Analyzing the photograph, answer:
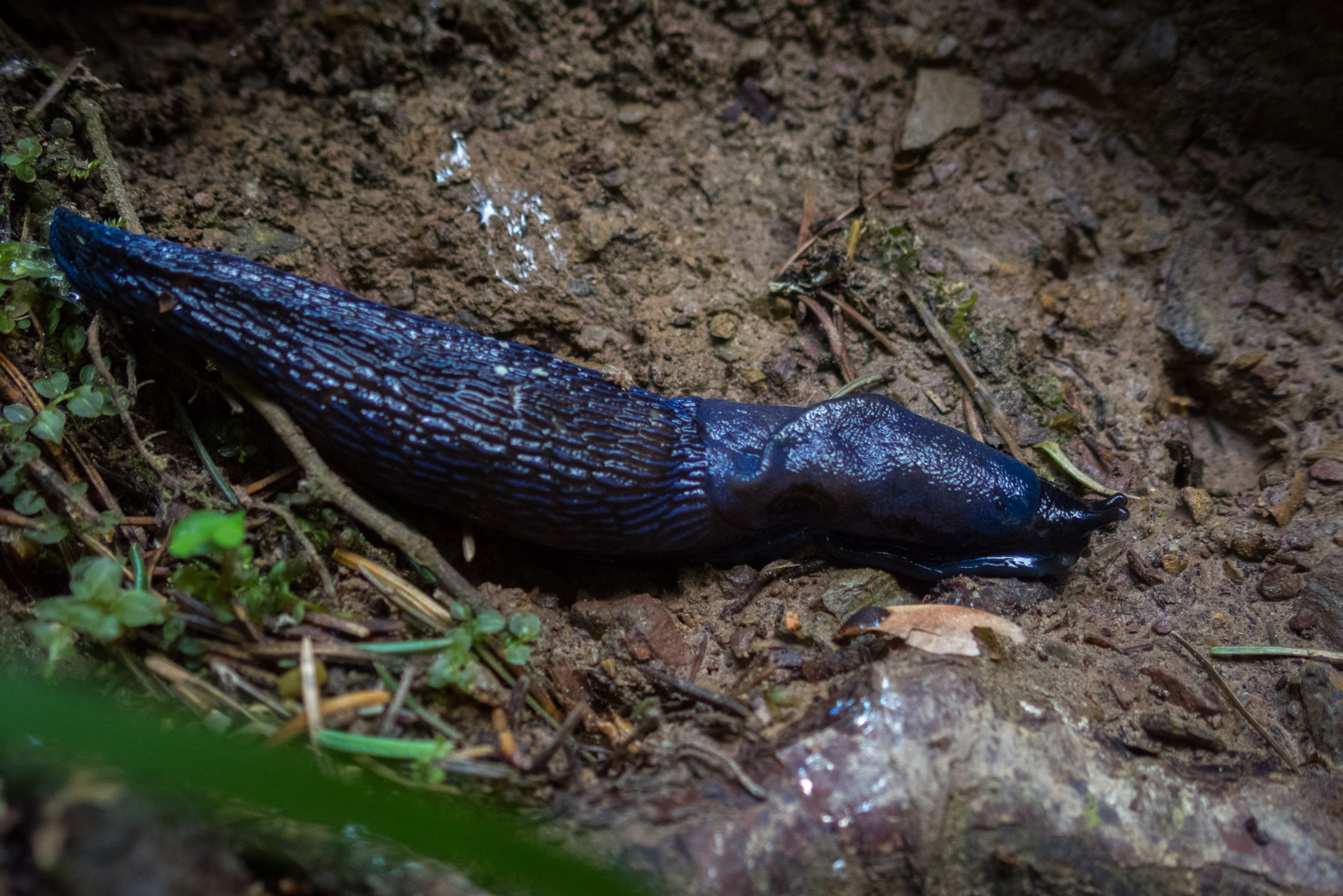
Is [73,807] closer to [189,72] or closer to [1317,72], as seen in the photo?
[189,72]

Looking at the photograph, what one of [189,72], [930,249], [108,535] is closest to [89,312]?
[108,535]

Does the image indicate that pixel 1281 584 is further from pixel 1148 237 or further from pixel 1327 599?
pixel 1148 237

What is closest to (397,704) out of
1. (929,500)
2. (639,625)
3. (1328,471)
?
(639,625)

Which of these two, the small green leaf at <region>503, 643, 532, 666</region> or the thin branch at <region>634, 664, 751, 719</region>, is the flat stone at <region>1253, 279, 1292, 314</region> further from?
the small green leaf at <region>503, 643, 532, 666</region>

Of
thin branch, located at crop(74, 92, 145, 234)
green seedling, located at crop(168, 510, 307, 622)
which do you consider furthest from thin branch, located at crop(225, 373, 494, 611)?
thin branch, located at crop(74, 92, 145, 234)

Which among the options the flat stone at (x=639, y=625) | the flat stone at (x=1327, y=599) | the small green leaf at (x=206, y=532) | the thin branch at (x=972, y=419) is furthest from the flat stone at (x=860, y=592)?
the small green leaf at (x=206, y=532)

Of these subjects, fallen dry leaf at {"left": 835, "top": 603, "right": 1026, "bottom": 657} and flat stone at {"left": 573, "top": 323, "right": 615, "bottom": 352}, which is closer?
fallen dry leaf at {"left": 835, "top": 603, "right": 1026, "bottom": 657}
